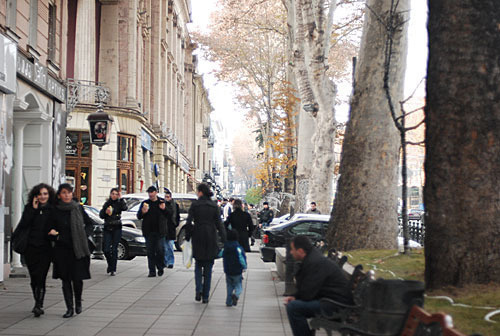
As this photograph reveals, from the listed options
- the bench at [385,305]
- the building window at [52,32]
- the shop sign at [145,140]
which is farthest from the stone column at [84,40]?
the bench at [385,305]

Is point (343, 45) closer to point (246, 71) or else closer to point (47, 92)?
point (246, 71)

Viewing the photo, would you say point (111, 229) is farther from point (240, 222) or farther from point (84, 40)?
point (84, 40)

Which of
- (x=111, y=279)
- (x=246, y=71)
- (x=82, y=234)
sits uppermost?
(x=246, y=71)

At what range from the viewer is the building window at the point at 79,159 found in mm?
29250

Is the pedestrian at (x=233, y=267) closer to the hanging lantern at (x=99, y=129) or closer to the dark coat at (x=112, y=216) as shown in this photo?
the dark coat at (x=112, y=216)

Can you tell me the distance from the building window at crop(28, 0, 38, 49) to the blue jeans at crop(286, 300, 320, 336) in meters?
11.2

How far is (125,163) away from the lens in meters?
32.3

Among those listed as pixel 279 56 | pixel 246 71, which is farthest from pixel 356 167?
pixel 246 71

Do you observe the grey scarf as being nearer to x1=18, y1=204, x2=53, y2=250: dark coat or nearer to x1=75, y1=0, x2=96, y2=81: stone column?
x1=18, y1=204, x2=53, y2=250: dark coat

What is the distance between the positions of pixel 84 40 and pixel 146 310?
2127 centimetres

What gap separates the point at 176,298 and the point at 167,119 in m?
38.0

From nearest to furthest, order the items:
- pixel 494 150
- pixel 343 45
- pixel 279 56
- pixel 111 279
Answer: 1. pixel 494 150
2. pixel 111 279
3. pixel 343 45
4. pixel 279 56

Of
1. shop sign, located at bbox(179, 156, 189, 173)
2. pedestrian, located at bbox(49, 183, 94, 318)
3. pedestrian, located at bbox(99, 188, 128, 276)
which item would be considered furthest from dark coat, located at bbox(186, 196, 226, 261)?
shop sign, located at bbox(179, 156, 189, 173)

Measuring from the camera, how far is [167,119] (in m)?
48.6
